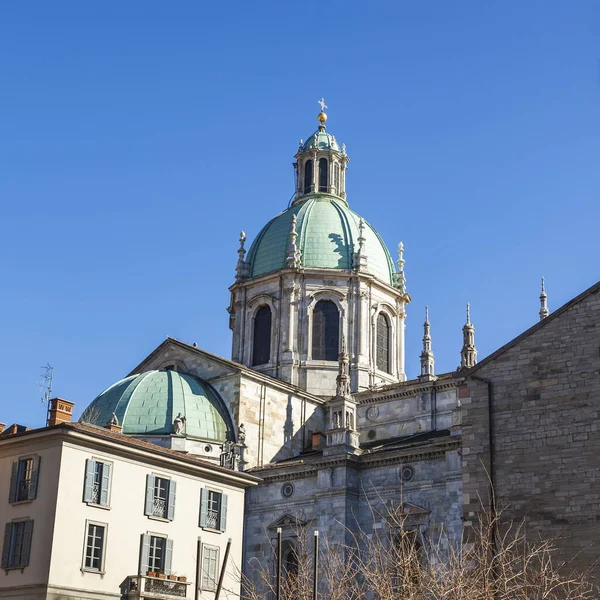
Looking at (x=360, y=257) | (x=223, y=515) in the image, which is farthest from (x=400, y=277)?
(x=223, y=515)

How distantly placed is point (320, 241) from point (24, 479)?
29.7 meters

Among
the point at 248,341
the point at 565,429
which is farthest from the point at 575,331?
the point at 248,341

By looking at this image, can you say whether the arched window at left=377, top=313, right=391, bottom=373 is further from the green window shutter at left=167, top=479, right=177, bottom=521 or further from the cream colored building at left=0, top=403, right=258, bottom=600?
the green window shutter at left=167, top=479, right=177, bottom=521

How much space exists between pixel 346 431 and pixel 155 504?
573 inches

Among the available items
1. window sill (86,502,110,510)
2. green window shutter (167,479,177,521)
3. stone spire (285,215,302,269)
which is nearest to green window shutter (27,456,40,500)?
window sill (86,502,110,510)

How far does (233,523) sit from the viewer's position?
34.5 meters

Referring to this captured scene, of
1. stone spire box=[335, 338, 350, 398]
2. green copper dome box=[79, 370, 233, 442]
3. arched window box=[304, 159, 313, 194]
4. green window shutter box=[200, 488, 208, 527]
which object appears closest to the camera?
green window shutter box=[200, 488, 208, 527]

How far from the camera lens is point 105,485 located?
98.8ft

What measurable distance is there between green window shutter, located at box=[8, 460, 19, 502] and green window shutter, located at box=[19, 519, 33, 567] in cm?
104

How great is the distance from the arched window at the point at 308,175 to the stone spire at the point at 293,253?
560cm

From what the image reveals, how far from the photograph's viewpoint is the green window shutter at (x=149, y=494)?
3128 cm

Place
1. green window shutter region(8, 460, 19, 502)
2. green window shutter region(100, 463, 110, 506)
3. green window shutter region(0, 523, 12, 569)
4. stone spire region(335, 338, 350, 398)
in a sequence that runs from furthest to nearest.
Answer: stone spire region(335, 338, 350, 398) → green window shutter region(100, 463, 110, 506) → green window shutter region(8, 460, 19, 502) → green window shutter region(0, 523, 12, 569)

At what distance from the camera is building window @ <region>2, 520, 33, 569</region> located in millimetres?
28578

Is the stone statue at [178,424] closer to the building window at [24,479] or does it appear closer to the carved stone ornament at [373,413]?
the carved stone ornament at [373,413]
